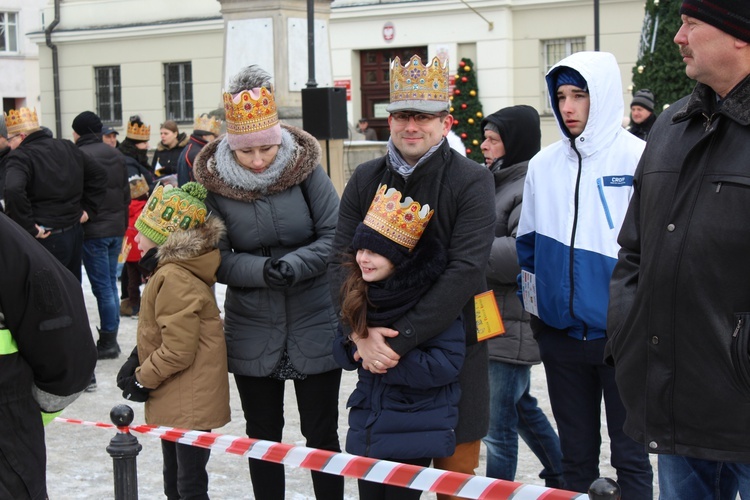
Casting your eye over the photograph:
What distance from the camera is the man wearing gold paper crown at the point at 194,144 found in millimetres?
8961

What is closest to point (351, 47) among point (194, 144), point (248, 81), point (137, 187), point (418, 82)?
point (137, 187)

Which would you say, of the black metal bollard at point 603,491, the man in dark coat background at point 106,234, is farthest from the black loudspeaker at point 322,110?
the black metal bollard at point 603,491

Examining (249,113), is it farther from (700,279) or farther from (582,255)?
(700,279)

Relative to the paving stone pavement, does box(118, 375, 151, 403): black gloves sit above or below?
above

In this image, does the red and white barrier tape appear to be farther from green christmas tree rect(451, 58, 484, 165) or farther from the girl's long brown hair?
green christmas tree rect(451, 58, 484, 165)

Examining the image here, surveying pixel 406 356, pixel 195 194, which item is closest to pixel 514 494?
pixel 406 356

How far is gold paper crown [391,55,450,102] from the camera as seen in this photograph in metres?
4.07

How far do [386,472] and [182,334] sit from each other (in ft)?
4.20

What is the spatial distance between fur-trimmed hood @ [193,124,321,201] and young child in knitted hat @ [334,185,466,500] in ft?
2.91

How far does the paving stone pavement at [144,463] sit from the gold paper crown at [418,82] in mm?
2173

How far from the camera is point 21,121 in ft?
27.2

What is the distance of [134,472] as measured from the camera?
13.5 feet

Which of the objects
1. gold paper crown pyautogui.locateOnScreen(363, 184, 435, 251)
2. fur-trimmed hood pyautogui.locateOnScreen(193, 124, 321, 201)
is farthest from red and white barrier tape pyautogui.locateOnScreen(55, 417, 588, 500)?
fur-trimmed hood pyautogui.locateOnScreen(193, 124, 321, 201)

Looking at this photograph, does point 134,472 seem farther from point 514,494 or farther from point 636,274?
point 636,274
